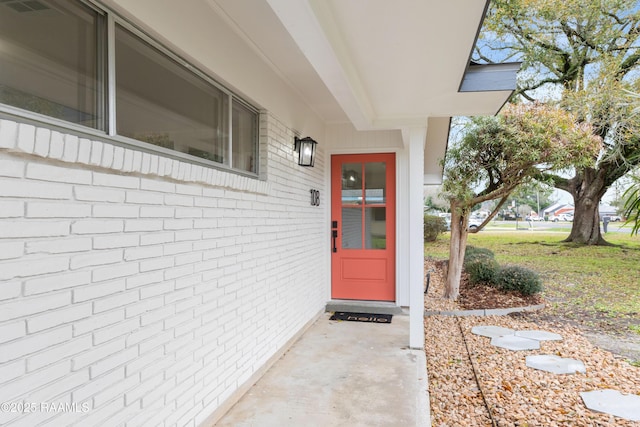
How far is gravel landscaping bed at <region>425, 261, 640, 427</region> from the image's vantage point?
253 centimetres

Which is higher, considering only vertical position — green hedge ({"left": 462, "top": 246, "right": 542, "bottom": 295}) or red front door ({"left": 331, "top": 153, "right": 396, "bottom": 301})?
A: red front door ({"left": 331, "top": 153, "right": 396, "bottom": 301})

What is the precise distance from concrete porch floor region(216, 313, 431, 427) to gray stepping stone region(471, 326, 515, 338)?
977 millimetres

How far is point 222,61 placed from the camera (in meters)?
2.46

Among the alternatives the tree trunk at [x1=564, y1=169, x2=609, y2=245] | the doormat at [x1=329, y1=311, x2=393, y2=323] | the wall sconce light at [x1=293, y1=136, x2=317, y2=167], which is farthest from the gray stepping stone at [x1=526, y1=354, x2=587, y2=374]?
the tree trunk at [x1=564, y1=169, x2=609, y2=245]

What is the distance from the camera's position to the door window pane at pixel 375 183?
17.0 ft

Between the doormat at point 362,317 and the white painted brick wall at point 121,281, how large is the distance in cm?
189

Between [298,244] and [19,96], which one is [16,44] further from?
[298,244]

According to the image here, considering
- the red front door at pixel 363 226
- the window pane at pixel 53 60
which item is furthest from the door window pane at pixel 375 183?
the window pane at pixel 53 60

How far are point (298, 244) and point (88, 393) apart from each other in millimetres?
2804

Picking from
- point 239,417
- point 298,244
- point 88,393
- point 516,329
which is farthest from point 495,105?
point 88,393

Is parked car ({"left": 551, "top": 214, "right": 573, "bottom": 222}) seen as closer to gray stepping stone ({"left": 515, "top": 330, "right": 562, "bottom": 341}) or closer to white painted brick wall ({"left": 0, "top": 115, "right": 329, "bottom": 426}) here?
gray stepping stone ({"left": 515, "top": 330, "right": 562, "bottom": 341})

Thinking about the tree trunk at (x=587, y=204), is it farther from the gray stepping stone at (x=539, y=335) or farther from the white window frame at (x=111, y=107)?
the white window frame at (x=111, y=107)

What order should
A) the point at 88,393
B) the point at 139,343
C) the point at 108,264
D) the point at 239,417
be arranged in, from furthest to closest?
the point at 239,417 < the point at 139,343 < the point at 108,264 < the point at 88,393

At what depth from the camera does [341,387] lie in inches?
111
